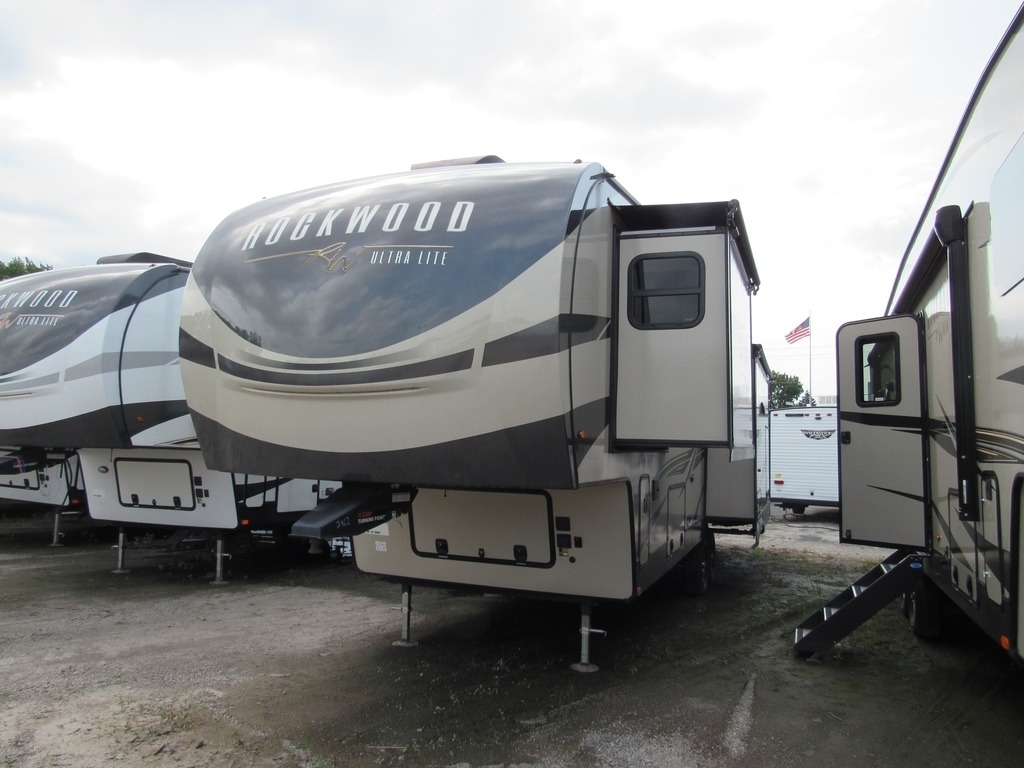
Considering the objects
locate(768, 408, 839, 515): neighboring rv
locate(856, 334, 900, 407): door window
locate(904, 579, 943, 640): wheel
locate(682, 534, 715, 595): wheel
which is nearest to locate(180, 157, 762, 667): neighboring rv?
locate(856, 334, 900, 407): door window

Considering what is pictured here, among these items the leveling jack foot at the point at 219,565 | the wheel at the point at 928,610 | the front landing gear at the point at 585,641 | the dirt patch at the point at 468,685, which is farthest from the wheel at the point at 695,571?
the leveling jack foot at the point at 219,565

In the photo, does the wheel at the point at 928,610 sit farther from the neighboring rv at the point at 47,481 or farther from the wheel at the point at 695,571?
the neighboring rv at the point at 47,481

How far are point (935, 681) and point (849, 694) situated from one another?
2.87ft

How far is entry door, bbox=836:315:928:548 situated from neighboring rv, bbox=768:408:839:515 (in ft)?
32.1

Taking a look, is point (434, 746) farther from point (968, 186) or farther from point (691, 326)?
point (968, 186)

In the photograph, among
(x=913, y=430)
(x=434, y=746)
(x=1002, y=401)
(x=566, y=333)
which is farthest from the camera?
(x=913, y=430)

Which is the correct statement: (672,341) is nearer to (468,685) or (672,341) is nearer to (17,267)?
(468,685)

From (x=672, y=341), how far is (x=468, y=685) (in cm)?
287

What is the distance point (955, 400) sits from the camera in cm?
463

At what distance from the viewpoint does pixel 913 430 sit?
6348 mm

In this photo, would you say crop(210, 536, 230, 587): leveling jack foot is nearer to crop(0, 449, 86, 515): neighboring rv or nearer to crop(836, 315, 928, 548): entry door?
crop(0, 449, 86, 515): neighboring rv

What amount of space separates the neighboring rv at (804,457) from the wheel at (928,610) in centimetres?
984

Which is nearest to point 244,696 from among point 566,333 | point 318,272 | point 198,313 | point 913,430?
point 198,313

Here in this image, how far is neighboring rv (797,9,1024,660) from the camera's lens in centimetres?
371
